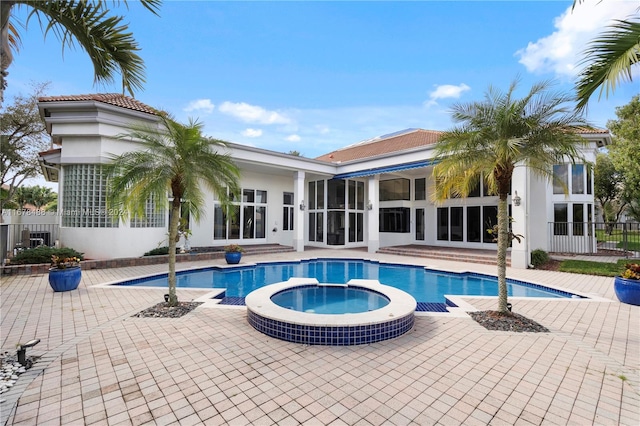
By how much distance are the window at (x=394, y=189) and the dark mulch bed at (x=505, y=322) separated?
14772 mm

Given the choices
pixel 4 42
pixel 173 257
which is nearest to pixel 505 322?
pixel 173 257

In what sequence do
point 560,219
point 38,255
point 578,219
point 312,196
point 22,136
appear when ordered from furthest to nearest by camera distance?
point 22,136, point 312,196, point 560,219, point 578,219, point 38,255

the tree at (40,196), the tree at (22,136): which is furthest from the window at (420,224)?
the tree at (40,196)

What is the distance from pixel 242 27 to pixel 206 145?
753cm

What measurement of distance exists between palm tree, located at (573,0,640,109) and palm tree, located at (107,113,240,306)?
6.75 meters

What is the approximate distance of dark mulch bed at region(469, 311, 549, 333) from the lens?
5.45 meters

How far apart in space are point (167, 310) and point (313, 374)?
13.5 feet

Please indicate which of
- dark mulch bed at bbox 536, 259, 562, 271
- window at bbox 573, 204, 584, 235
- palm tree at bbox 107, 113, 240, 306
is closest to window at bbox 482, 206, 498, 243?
dark mulch bed at bbox 536, 259, 562, 271

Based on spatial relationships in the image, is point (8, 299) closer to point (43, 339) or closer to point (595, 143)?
point (43, 339)

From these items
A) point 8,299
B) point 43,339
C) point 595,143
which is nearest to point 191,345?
point 43,339

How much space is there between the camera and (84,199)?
40.0ft

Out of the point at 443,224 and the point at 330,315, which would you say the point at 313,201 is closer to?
the point at 443,224

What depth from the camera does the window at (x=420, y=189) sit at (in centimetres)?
1973

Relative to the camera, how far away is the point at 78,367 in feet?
12.9
